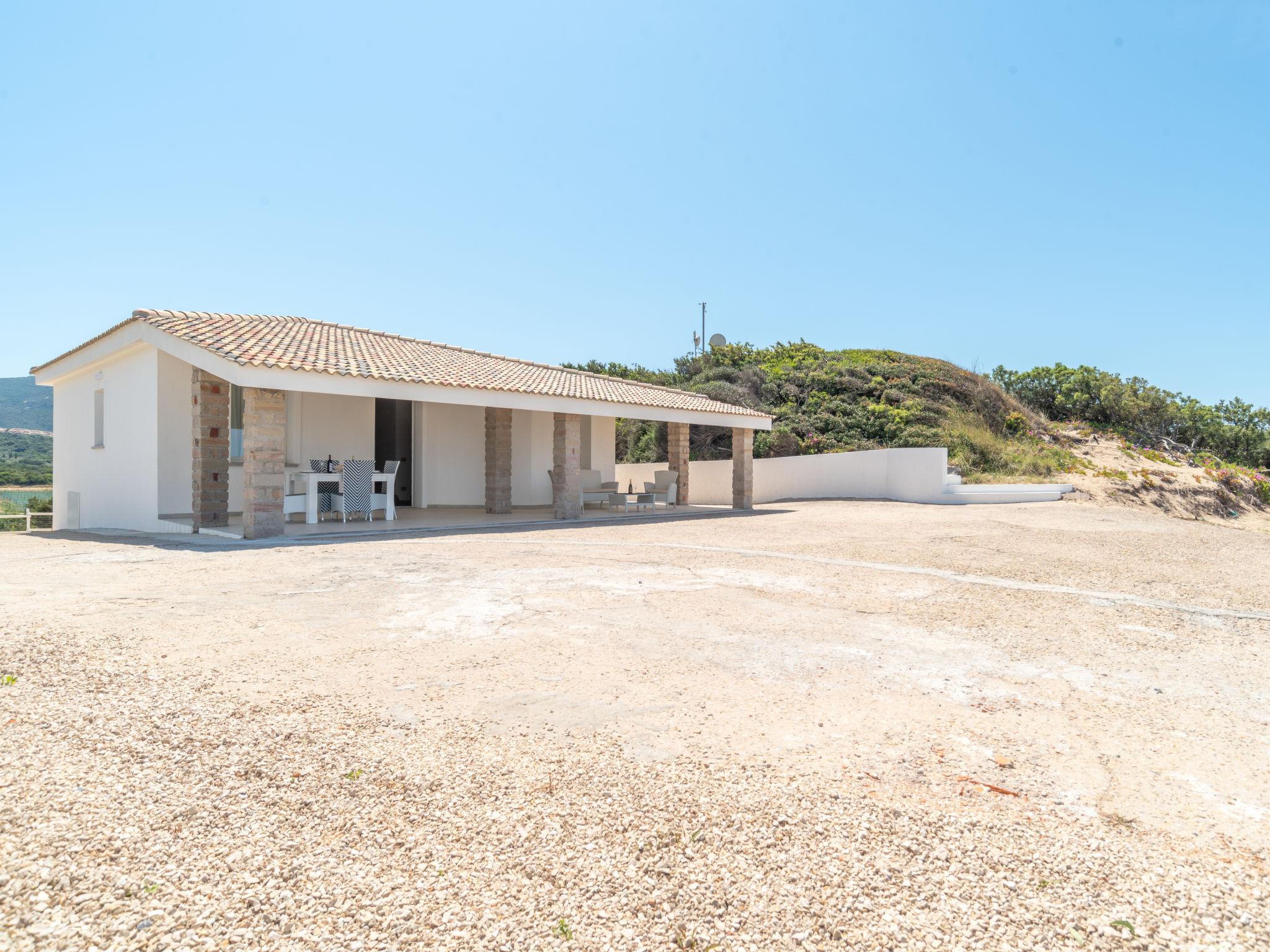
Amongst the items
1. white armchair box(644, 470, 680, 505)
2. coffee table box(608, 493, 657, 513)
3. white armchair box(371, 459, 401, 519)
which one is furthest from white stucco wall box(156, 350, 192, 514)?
white armchair box(644, 470, 680, 505)

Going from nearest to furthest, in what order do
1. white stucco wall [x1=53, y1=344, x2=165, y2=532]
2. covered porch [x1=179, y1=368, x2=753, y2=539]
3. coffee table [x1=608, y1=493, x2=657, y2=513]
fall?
covered porch [x1=179, y1=368, x2=753, y2=539] < white stucco wall [x1=53, y1=344, x2=165, y2=532] < coffee table [x1=608, y1=493, x2=657, y2=513]

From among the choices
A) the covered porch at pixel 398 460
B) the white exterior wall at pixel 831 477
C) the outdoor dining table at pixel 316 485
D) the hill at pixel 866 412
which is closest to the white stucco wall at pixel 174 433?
the covered porch at pixel 398 460

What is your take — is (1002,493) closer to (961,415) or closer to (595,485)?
(961,415)

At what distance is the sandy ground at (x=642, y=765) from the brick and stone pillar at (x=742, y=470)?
12.0 metres

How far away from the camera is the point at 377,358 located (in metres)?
13.6

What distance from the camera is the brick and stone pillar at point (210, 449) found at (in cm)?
1131

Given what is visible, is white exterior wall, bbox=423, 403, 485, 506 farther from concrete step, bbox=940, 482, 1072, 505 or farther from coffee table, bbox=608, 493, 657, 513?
concrete step, bbox=940, 482, 1072, 505

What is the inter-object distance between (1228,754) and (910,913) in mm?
2071

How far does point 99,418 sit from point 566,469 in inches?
363

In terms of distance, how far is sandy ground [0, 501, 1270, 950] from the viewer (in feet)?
6.45

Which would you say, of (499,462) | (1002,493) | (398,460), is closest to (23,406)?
(398,460)

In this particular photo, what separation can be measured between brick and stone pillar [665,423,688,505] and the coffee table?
5.32ft

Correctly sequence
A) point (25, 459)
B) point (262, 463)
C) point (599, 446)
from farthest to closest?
point (25, 459) → point (599, 446) → point (262, 463)

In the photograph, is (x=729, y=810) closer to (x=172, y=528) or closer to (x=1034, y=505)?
(x=172, y=528)
